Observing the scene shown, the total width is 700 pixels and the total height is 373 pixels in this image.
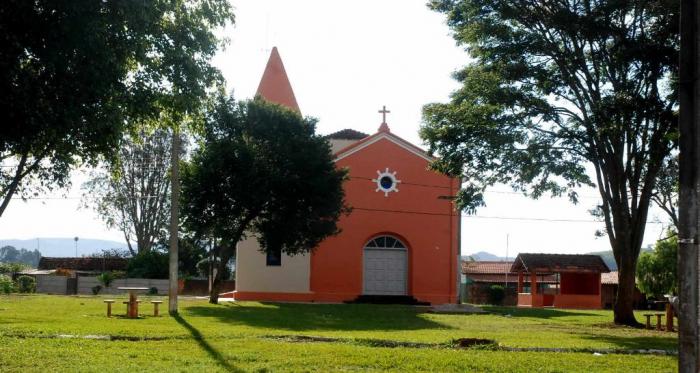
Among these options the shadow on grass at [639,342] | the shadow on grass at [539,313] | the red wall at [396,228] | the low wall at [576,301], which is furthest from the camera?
the low wall at [576,301]

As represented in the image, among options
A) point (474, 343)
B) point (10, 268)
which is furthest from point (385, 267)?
point (10, 268)

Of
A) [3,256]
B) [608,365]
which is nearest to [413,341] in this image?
[608,365]

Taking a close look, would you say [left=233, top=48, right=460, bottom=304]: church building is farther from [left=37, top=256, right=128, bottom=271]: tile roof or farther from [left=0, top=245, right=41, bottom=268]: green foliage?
[left=0, top=245, right=41, bottom=268]: green foliage

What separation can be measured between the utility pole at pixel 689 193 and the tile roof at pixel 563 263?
38871 mm

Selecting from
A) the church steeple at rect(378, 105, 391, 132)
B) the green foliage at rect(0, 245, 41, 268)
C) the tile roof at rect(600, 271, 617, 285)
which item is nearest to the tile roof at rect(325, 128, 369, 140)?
the church steeple at rect(378, 105, 391, 132)

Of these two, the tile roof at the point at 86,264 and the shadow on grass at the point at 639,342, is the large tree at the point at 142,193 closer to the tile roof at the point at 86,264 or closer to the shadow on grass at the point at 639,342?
the tile roof at the point at 86,264

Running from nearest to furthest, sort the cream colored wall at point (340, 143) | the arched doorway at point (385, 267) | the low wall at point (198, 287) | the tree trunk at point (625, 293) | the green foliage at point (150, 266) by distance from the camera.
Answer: the tree trunk at point (625, 293), the arched doorway at point (385, 267), the cream colored wall at point (340, 143), the green foliage at point (150, 266), the low wall at point (198, 287)

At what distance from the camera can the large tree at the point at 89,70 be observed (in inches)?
395

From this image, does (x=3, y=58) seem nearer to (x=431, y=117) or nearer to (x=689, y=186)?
(x=689, y=186)

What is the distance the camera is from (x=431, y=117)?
24.8 meters

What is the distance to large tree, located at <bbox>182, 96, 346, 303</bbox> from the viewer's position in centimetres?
3098

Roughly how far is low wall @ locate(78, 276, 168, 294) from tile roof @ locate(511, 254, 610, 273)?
72.4 feet

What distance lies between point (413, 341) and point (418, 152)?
2486 cm

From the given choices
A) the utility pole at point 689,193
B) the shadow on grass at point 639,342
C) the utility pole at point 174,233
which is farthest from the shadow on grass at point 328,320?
the utility pole at point 689,193
